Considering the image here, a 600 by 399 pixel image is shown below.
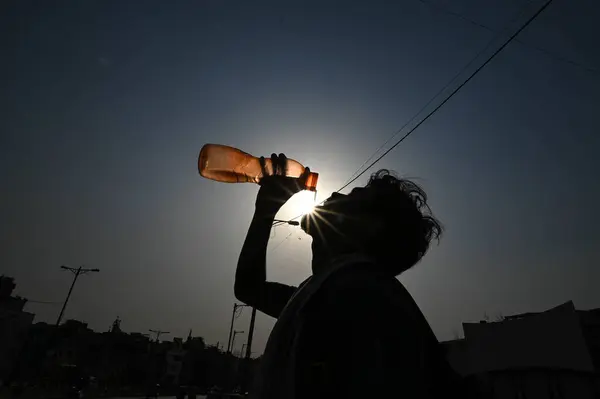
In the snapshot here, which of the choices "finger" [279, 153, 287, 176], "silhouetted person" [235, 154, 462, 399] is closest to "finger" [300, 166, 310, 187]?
"finger" [279, 153, 287, 176]

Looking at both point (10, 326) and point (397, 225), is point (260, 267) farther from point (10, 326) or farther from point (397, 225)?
point (10, 326)

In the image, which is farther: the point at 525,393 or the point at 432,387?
the point at 525,393

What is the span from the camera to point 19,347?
3853 centimetres

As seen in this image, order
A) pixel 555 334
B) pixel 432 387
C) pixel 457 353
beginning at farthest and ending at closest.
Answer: pixel 457 353 < pixel 555 334 < pixel 432 387

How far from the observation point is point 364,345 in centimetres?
71

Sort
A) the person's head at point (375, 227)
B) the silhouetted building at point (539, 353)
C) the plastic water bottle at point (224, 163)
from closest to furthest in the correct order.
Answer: the person's head at point (375, 227) < the plastic water bottle at point (224, 163) < the silhouetted building at point (539, 353)

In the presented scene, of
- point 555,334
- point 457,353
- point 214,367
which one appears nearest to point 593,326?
point 555,334

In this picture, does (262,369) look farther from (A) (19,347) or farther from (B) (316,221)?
(A) (19,347)

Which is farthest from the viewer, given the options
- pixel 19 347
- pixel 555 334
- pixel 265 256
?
pixel 19 347

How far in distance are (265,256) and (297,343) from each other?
801 mm

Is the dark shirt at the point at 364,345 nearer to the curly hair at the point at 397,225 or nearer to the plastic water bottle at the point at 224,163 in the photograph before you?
the curly hair at the point at 397,225

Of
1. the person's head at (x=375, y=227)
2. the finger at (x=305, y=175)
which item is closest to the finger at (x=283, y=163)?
the finger at (x=305, y=175)

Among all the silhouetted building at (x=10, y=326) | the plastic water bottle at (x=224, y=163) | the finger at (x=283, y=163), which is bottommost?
the finger at (x=283, y=163)

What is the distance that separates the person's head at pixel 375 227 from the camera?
3.98 feet
